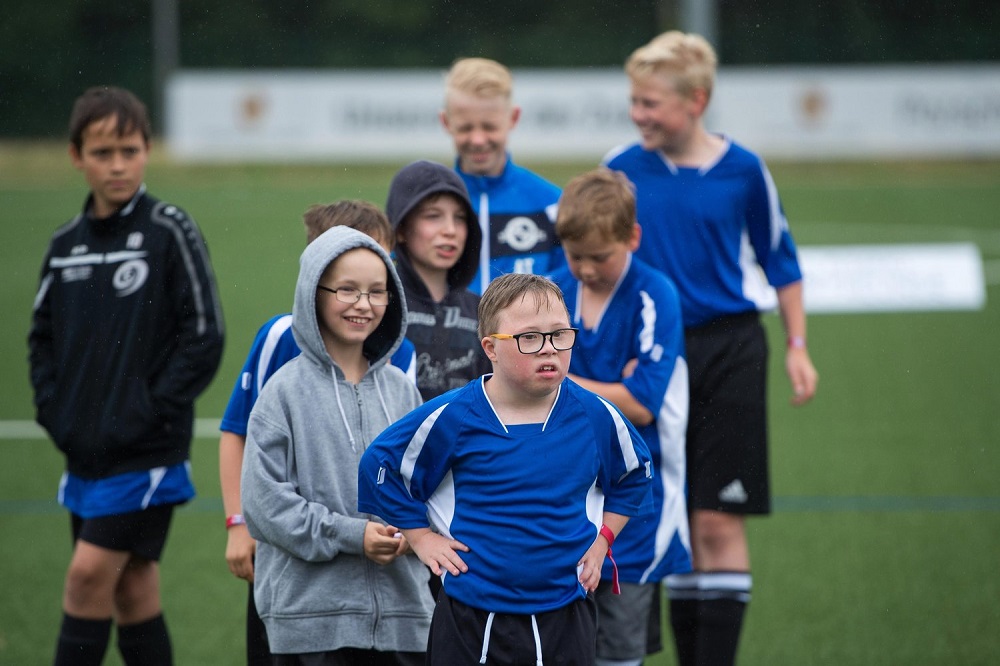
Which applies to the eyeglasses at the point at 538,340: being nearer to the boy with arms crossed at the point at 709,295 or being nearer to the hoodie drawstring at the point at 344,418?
the hoodie drawstring at the point at 344,418

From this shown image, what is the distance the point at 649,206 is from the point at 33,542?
144 inches

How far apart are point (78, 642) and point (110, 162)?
1470mm

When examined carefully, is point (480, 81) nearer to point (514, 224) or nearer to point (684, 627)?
point (514, 224)

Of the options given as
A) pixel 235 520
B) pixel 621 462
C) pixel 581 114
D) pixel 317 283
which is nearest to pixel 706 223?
pixel 621 462

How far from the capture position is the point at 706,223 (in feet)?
13.5

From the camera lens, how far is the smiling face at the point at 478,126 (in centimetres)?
407

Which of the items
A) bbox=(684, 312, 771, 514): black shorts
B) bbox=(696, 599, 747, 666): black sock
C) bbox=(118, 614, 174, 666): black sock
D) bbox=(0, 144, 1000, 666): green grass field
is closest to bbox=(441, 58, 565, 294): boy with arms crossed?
bbox=(684, 312, 771, 514): black shorts

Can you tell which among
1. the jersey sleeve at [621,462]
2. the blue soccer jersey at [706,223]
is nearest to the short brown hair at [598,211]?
the blue soccer jersey at [706,223]

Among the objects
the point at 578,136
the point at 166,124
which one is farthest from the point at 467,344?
the point at 166,124

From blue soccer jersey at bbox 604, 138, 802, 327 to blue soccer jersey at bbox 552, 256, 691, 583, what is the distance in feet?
1.60

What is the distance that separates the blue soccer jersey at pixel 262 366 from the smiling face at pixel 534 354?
539mm

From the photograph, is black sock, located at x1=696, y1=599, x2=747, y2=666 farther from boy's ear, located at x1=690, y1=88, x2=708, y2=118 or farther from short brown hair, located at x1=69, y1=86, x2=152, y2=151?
short brown hair, located at x1=69, y1=86, x2=152, y2=151

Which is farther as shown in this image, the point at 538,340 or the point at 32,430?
the point at 32,430

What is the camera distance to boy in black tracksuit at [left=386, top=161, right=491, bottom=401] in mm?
3480
